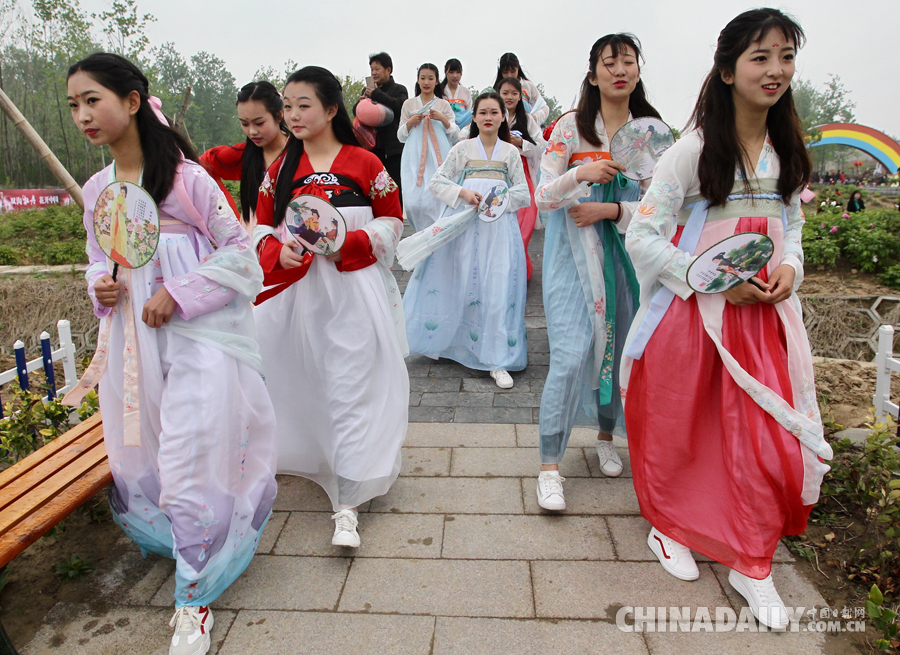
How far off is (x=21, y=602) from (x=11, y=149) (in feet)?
93.0

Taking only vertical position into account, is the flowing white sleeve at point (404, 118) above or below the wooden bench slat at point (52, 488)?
above

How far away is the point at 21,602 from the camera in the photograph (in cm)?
214

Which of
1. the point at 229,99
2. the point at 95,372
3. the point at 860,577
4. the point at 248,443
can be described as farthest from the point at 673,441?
the point at 229,99

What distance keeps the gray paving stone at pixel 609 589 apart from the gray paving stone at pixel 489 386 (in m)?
1.99

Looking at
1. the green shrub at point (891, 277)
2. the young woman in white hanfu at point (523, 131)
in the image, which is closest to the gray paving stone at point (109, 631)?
the young woman in white hanfu at point (523, 131)

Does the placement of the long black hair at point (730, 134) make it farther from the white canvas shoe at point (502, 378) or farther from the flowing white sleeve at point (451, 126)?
the flowing white sleeve at point (451, 126)

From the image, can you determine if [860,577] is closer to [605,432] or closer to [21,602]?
[605,432]

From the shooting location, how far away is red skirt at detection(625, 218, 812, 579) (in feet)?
6.51

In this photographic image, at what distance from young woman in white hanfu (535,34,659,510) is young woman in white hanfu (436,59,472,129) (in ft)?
15.2

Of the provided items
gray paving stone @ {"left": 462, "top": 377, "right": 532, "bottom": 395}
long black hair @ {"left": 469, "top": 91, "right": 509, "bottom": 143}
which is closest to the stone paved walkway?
gray paving stone @ {"left": 462, "top": 377, "right": 532, "bottom": 395}

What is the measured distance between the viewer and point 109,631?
1.97 metres

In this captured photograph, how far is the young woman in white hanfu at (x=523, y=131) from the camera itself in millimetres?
6189

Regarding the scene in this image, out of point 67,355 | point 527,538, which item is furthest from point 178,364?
point 67,355

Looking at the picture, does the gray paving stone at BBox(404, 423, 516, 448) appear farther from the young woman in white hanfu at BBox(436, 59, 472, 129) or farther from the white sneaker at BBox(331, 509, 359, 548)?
the young woman in white hanfu at BBox(436, 59, 472, 129)
